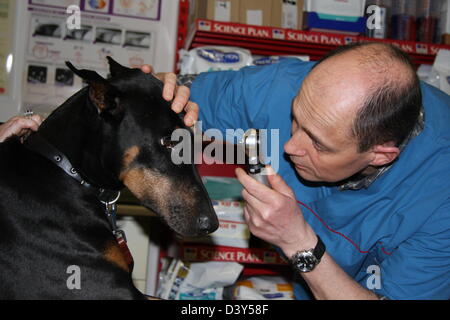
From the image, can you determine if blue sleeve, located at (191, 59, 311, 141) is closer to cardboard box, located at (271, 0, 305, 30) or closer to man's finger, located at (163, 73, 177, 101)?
man's finger, located at (163, 73, 177, 101)

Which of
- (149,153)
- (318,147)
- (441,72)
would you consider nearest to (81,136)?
(149,153)

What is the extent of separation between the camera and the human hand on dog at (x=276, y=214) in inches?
50.2

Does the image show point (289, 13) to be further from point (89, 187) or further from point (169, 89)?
point (89, 187)

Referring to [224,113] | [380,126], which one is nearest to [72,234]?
[224,113]

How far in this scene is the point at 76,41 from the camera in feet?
9.34

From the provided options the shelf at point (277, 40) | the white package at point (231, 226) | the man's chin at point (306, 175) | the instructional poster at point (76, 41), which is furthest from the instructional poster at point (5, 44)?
the man's chin at point (306, 175)

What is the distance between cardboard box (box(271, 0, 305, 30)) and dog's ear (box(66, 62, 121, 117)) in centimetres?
140

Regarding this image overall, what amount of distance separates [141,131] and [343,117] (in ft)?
1.94

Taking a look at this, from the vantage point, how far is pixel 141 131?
1.40 m

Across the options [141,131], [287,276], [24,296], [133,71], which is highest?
[133,71]

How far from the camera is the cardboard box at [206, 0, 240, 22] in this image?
2416mm

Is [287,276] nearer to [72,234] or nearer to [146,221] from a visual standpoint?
[146,221]

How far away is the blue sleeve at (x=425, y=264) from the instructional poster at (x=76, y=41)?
2033 millimetres

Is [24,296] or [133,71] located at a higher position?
[133,71]
